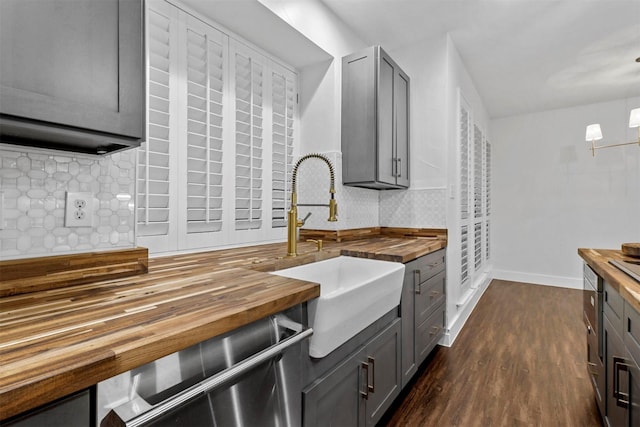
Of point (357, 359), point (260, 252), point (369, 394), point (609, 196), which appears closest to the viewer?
point (357, 359)

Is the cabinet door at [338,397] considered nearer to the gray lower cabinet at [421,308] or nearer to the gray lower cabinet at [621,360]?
the gray lower cabinet at [421,308]

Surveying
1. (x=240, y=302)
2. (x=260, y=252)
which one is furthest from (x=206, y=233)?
(x=240, y=302)

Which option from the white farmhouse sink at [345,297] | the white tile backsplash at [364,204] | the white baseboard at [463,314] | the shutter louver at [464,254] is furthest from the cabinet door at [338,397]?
the shutter louver at [464,254]

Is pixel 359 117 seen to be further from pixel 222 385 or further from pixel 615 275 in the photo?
pixel 222 385

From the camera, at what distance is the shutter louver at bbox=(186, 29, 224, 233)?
5.79 feet

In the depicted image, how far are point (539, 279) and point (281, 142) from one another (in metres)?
4.64

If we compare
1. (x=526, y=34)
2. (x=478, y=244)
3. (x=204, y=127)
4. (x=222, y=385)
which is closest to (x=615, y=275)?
(x=222, y=385)

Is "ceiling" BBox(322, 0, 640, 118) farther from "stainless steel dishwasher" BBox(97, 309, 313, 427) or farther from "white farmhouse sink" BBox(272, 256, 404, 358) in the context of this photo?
"stainless steel dishwasher" BBox(97, 309, 313, 427)

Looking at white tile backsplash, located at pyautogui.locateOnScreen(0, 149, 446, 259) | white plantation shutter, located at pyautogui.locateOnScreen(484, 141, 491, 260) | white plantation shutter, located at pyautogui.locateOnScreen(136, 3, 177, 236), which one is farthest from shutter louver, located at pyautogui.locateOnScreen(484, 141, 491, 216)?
white tile backsplash, located at pyautogui.locateOnScreen(0, 149, 446, 259)

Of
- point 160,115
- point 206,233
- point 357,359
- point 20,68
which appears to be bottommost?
point 357,359

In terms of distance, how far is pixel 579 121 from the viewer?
177 inches

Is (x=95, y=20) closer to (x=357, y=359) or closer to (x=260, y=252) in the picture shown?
(x=260, y=252)

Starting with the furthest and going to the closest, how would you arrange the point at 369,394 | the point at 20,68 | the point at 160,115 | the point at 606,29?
the point at 606,29 → the point at 160,115 → the point at 369,394 → the point at 20,68

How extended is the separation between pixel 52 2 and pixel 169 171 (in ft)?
3.12
